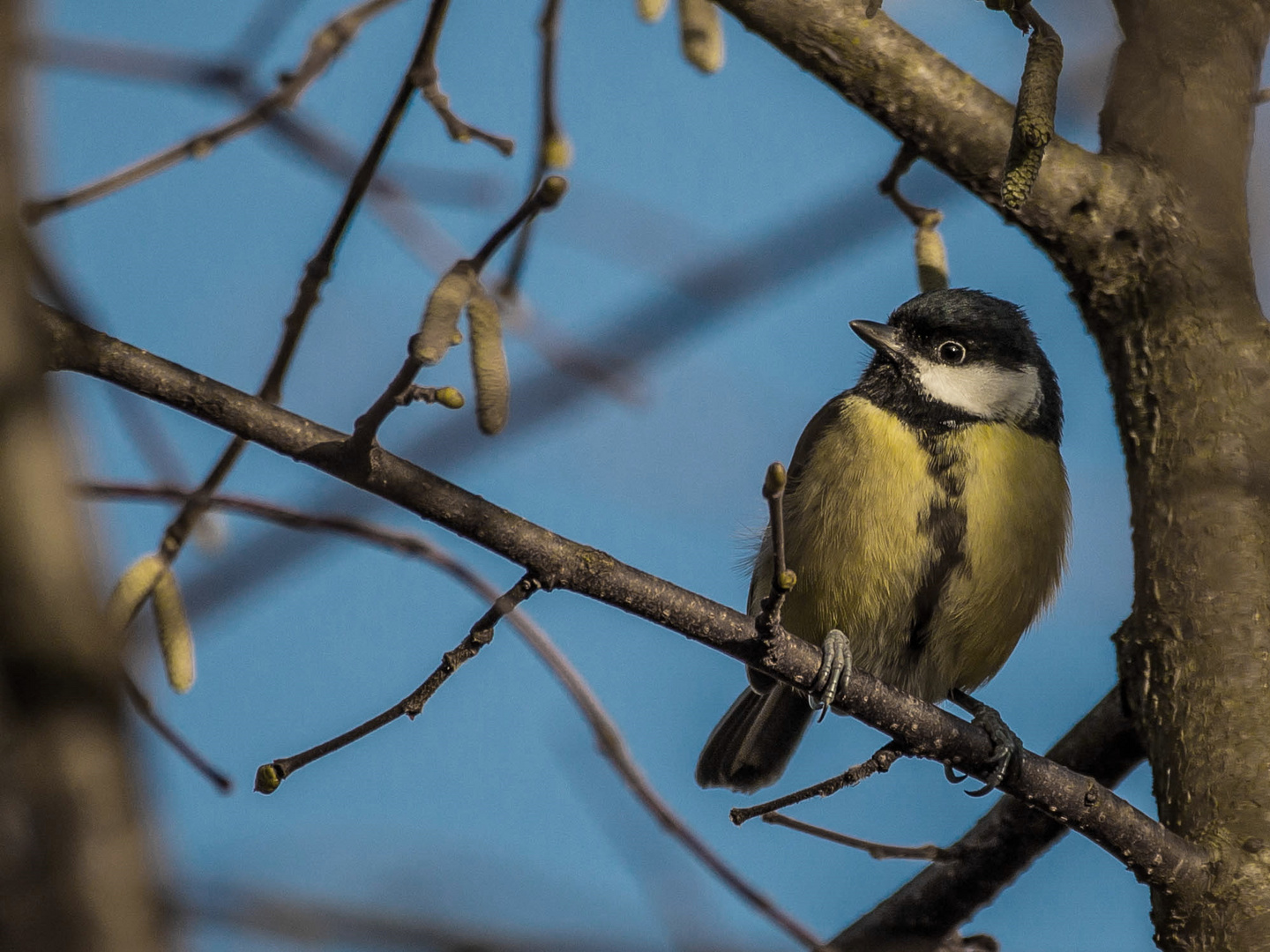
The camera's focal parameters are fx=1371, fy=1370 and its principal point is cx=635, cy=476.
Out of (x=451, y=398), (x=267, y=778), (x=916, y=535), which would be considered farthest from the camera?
(x=916, y=535)

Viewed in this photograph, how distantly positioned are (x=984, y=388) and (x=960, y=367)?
14cm

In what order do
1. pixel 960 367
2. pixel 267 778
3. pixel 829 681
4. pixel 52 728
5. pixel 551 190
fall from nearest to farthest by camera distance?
pixel 52 728, pixel 551 190, pixel 267 778, pixel 829 681, pixel 960 367

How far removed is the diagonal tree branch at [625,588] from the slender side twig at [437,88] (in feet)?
2.74

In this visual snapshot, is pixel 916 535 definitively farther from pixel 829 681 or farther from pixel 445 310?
pixel 445 310

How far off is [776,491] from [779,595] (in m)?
0.39

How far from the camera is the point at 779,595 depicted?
2242 mm

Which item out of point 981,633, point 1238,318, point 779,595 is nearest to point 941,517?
point 981,633

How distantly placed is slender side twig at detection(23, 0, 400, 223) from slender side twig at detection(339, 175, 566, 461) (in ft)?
1.96

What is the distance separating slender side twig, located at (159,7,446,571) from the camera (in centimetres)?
233

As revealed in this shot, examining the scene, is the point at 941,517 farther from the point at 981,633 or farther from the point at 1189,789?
the point at 1189,789

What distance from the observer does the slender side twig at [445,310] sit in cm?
162

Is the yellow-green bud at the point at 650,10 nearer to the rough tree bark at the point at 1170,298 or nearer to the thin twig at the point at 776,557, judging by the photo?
the rough tree bark at the point at 1170,298

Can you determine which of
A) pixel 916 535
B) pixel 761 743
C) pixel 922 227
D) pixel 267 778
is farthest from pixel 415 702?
pixel 761 743

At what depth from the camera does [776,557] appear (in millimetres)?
2129
